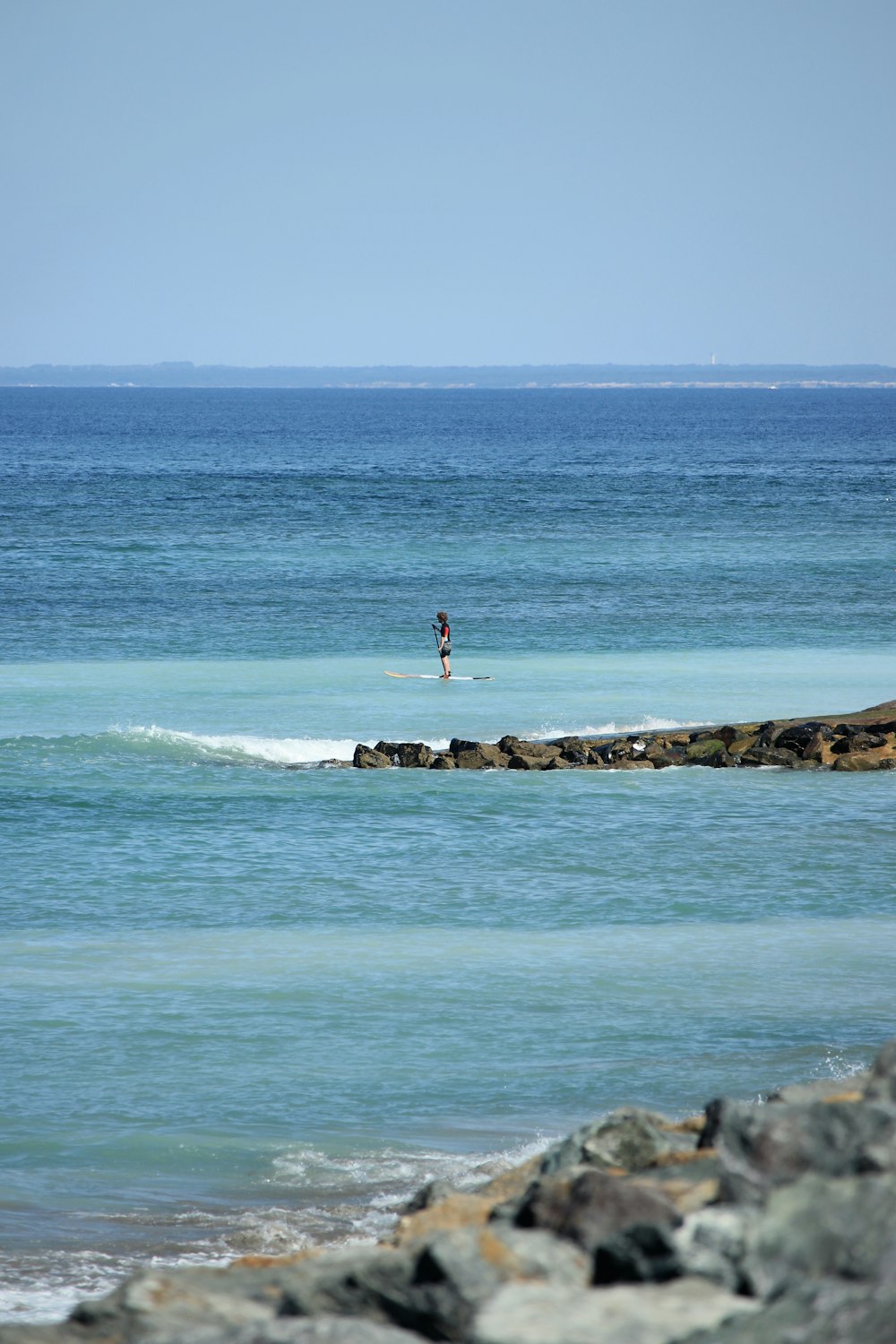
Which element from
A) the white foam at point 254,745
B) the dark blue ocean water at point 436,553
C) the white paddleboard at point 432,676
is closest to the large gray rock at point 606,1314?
the white foam at point 254,745

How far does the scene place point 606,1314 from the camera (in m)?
6.14

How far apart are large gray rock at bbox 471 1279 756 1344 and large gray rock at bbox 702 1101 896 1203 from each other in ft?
2.43

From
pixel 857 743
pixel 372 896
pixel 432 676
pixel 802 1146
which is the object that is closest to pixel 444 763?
Answer: pixel 857 743

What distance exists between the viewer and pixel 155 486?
85.5m

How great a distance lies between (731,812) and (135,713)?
40.7 feet

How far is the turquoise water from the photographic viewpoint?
11.5 meters

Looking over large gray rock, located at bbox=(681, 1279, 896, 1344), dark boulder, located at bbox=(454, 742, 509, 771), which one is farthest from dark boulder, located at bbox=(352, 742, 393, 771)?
large gray rock, located at bbox=(681, 1279, 896, 1344)

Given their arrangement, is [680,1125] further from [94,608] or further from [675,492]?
[675,492]

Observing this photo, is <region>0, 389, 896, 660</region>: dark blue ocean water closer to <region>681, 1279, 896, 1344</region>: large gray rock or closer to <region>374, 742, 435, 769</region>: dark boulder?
<region>374, 742, 435, 769</region>: dark boulder

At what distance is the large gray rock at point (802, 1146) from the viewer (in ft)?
22.8

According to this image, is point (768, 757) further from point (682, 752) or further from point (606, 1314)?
point (606, 1314)

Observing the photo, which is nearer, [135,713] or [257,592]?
[135,713]

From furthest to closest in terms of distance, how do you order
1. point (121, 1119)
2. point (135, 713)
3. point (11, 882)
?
point (135, 713) < point (11, 882) < point (121, 1119)

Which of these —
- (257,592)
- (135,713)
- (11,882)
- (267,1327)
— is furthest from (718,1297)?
(257,592)
